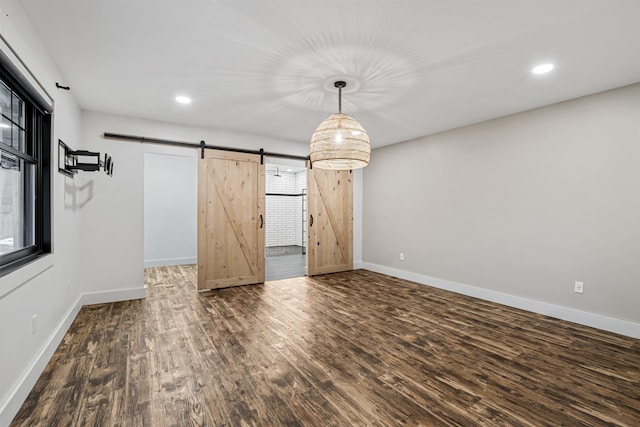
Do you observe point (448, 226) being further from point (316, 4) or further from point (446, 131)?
point (316, 4)

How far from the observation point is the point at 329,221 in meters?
6.08

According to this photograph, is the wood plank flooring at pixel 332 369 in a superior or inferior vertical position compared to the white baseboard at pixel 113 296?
inferior

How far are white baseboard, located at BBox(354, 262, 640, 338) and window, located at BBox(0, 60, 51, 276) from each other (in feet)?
16.5

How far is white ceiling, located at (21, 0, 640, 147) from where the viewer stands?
1.99 m

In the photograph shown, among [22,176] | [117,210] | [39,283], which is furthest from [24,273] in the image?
[117,210]

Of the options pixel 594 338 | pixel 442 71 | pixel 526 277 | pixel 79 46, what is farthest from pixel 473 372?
pixel 79 46

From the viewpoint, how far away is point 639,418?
1.82 meters

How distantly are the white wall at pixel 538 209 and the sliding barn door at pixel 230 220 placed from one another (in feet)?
9.03

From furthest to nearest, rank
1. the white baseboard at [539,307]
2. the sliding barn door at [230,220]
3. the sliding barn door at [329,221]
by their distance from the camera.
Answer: the sliding barn door at [329,221] → the sliding barn door at [230,220] → the white baseboard at [539,307]

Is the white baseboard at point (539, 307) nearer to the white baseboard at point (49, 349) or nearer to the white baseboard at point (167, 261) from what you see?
the white baseboard at point (49, 349)

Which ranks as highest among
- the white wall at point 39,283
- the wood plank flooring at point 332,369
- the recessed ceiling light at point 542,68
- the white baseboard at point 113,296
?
the recessed ceiling light at point 542,68

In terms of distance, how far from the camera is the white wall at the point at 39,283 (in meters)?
1.76

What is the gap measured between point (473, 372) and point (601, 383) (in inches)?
35.3

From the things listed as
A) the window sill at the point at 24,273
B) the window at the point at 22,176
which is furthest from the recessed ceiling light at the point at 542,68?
the window sill at the point at 24,273
